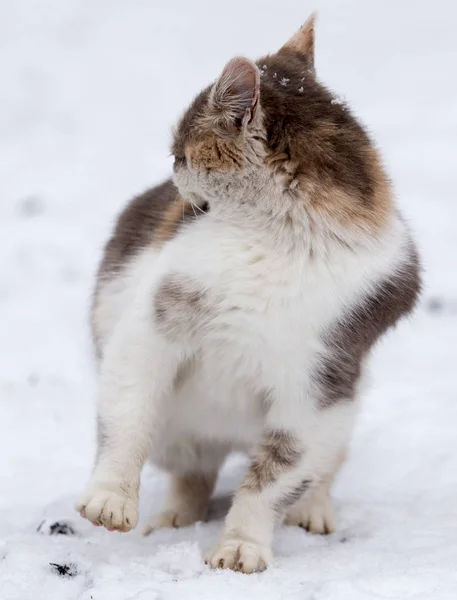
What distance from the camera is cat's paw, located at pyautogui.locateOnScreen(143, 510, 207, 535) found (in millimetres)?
3281

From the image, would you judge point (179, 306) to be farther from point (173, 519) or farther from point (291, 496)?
point (173, 519)

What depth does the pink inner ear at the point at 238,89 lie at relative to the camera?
8.31 ft

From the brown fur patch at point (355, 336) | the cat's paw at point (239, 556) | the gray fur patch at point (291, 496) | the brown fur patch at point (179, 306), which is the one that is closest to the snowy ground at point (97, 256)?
the cat's paw at point (239, 556)

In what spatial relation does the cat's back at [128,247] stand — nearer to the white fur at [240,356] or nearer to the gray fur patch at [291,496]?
the white fur at [240,356]

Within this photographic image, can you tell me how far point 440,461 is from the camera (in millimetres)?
3791

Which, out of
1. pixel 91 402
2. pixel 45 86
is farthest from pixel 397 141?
pixel 91 402

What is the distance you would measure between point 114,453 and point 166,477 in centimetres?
102

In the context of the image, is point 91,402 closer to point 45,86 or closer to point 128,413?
point 128,413

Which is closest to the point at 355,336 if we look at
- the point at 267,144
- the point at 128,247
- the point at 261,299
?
the point at 261,299

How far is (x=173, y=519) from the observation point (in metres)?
3.31

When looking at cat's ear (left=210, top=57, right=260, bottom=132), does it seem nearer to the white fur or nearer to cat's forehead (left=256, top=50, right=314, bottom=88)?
cat's forehead (left=256, top=50, right=314, bottom=88)

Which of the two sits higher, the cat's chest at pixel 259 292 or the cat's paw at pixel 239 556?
the cat's chest at pixel 259 292

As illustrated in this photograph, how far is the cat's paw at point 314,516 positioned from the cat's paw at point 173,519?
32 cm

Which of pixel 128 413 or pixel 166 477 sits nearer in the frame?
pixel 128 413
